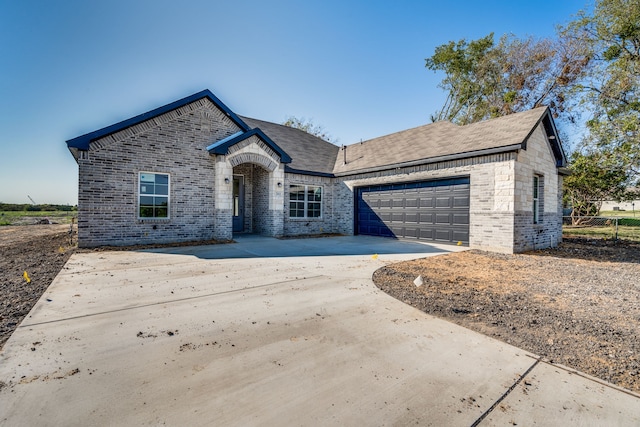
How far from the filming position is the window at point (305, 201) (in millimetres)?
14234

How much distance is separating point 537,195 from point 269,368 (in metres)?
12.7

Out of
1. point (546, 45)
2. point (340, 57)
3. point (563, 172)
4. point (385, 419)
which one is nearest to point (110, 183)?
point (385, 419)

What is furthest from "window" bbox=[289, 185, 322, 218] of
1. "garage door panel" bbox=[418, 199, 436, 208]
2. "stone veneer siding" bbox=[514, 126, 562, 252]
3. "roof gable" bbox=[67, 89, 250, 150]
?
"stone veneer siding" bbox=[514, 126, 562, 252]

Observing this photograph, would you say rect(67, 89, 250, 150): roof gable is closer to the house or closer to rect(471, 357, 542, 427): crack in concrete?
the house

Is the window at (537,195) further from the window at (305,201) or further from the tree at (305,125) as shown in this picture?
the tree at (305,125)

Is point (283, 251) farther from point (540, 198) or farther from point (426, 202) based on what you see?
point (540, 198)

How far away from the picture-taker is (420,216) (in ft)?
38.9

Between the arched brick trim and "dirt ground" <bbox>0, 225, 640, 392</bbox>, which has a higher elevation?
the arched brick trim

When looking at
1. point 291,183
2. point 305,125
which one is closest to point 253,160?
point 291,183

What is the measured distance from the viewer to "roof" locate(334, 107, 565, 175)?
985 cm

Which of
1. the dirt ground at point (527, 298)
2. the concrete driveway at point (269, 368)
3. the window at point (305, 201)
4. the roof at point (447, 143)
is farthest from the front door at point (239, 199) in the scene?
the concrete driveway at point (269, 368)

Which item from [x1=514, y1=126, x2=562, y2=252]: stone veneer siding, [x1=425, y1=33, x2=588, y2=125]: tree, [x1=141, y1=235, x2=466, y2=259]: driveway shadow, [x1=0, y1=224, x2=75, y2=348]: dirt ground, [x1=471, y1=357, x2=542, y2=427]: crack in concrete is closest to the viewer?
[x1=471, y1=357, x2=542, y2=427]: crack in concrete

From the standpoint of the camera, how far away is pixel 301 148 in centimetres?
1664

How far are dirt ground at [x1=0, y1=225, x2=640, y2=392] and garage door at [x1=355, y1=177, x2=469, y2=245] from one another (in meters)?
2.53
